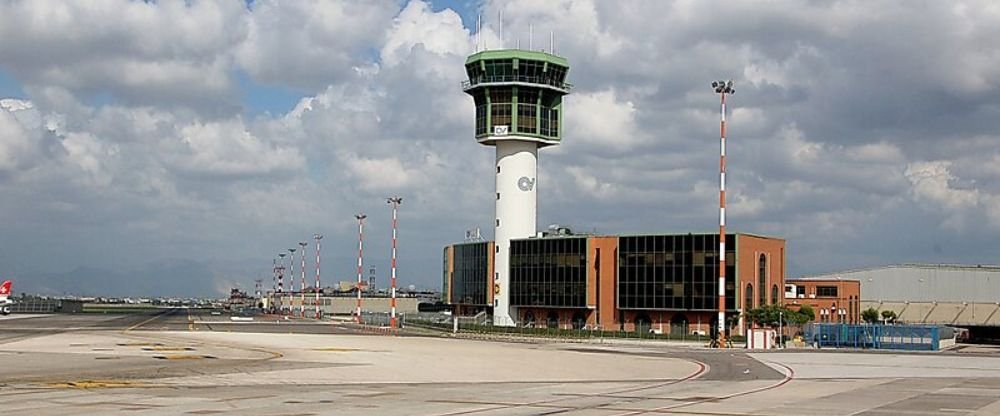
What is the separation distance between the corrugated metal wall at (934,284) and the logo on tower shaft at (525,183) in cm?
6253

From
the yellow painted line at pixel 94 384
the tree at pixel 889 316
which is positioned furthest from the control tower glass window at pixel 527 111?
the yellow painted line at pixel 94 384

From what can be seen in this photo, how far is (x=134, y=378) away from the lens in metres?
39.3

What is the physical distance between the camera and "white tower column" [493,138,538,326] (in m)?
127

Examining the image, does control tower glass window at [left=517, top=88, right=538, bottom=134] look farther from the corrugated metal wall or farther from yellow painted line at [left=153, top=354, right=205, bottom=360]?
yellow painted line at [left=153, top=354, right=205, bottom=360]

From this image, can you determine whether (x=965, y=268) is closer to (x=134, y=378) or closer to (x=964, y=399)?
(x=964, y=399)

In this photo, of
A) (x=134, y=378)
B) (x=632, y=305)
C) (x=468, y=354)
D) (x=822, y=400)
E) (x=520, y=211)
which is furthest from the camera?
(x=520, y=211)

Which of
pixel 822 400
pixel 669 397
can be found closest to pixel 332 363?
pixel 669 397

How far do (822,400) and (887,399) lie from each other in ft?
9.07

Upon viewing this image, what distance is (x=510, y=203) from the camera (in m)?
127

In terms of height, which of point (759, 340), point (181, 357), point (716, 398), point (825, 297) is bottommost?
point (759, 340)

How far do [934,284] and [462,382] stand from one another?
443 feet

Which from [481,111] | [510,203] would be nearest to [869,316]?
[510,203]

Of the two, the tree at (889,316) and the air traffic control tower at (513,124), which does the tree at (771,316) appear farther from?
the tree at (889,316)

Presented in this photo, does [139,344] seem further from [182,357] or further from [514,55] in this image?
A: [514,55]
